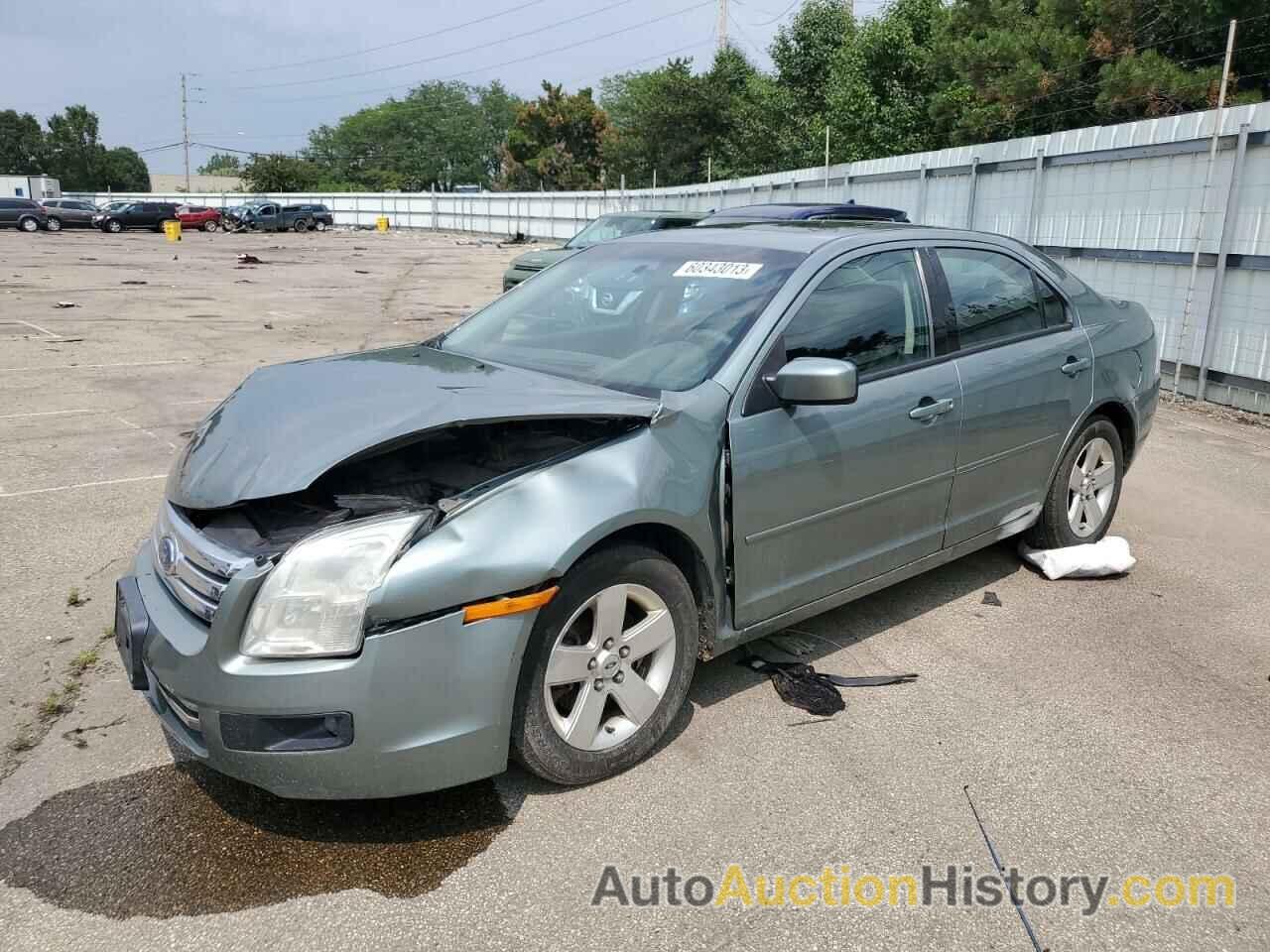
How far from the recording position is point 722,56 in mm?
55750

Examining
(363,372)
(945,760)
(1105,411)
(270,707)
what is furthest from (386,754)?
(1105,411)

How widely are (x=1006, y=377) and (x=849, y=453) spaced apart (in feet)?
3.74

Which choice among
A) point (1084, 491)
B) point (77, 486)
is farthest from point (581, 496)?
point (77, 486)

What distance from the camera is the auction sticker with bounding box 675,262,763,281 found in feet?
12.5

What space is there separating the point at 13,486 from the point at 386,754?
190 inches

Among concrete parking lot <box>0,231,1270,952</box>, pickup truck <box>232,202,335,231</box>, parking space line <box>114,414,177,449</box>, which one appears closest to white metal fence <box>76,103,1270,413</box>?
concrete parking lot <box>0,231,1270,952</box>

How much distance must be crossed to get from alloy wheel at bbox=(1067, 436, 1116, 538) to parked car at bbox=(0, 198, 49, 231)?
50579 mm

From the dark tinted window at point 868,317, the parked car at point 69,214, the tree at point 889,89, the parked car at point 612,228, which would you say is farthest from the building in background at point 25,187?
the dark tinted window at point 868,317

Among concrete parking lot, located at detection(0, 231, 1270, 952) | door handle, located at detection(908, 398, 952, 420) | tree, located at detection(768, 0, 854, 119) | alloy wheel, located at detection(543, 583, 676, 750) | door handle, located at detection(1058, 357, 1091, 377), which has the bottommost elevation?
concrete parking lot, located at detection(0, 231, 1270, 952)

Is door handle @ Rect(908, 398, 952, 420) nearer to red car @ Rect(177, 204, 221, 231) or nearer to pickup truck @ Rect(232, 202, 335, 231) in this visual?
red car @ Rect(177, 204, 221, 231)

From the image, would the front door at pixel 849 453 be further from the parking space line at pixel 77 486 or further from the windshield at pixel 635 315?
the parking space line at pixel 77 486

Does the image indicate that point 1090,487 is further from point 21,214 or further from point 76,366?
point 21,214

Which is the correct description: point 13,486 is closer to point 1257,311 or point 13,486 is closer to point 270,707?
point 270,707

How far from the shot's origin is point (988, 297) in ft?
14.7
